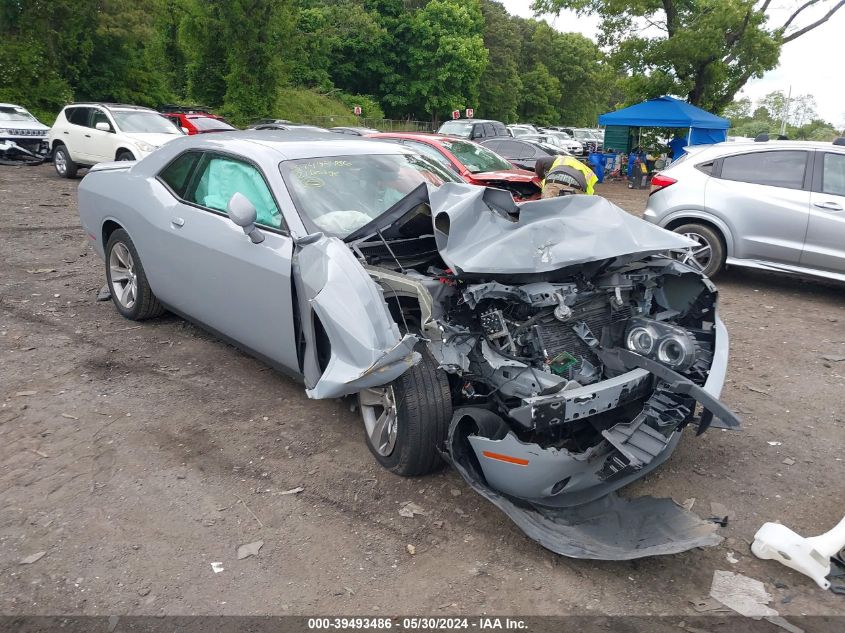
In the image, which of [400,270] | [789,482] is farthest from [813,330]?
[400,270]

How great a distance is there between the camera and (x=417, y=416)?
330 centimetres

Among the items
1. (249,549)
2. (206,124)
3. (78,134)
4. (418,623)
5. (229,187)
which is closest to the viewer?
(418,623)

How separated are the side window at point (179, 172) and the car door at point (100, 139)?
31.4ft

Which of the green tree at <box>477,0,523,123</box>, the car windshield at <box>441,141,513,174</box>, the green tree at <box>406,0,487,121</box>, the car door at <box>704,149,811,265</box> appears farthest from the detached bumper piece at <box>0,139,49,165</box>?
the green tree at <box>477,0,523,123</box>

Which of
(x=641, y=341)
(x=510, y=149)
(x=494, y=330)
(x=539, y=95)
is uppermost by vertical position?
(x=539, y=95)

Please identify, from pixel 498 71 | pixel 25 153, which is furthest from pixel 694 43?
pixel 498 71

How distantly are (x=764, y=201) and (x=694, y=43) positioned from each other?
1554 cm

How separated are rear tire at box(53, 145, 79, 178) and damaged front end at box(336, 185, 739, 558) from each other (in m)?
13.4

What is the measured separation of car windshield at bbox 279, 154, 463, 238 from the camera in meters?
4.01

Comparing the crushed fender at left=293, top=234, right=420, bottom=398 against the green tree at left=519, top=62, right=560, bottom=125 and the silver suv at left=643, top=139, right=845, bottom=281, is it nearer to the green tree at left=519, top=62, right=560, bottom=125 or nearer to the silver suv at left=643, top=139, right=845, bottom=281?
the silver suv at left=643, top=139, right=845, bottom=281

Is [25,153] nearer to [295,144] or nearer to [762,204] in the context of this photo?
[295,144]

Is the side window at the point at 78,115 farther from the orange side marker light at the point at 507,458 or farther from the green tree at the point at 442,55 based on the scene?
the green tree at the point at 442,55

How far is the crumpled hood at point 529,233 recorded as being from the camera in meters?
3.33

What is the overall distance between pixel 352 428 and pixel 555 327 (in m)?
1.49
